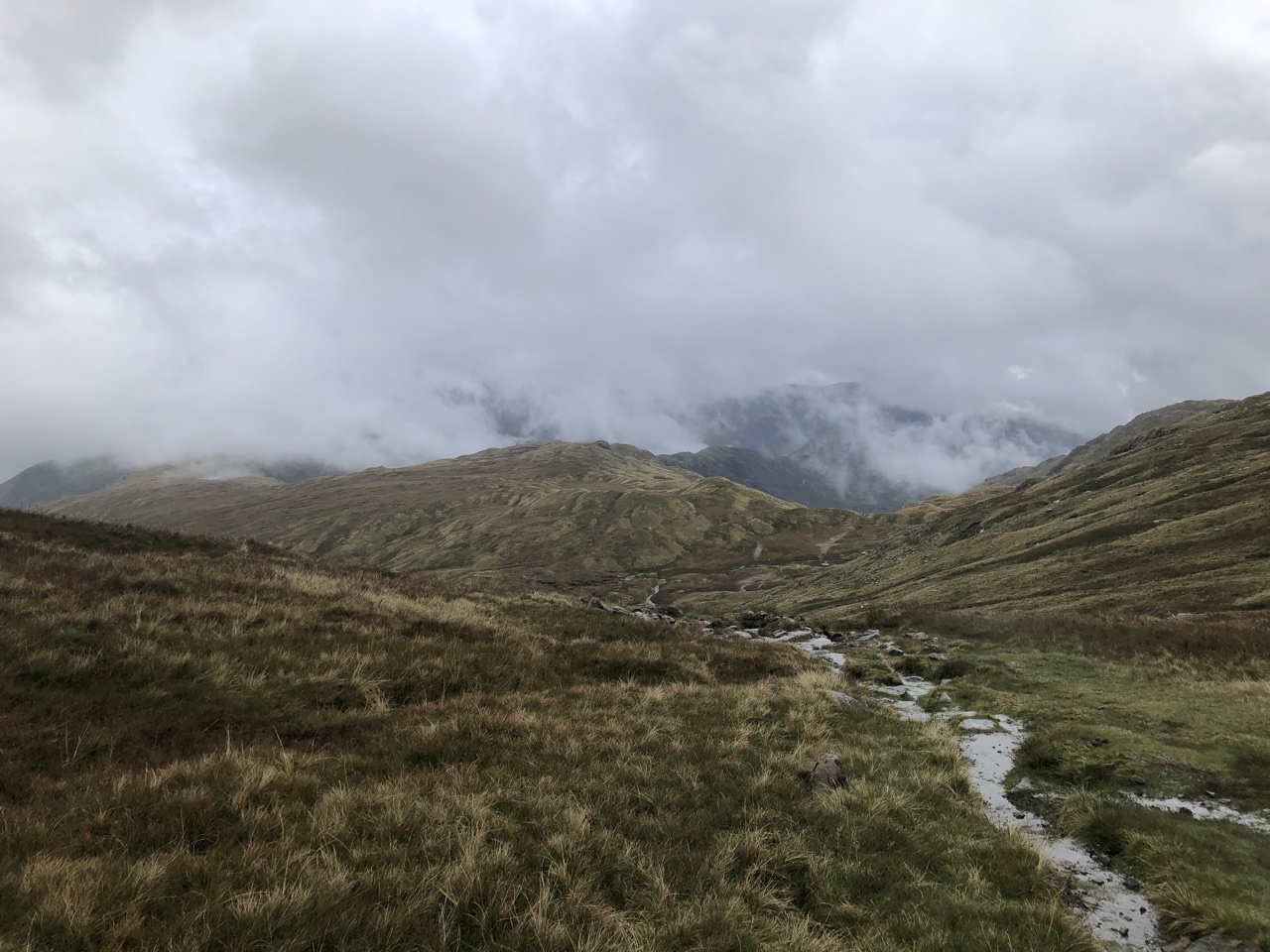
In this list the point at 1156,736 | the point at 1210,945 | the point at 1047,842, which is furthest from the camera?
the point at 1156,736

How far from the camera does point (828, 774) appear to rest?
436 inches

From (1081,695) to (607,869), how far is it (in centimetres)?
2020

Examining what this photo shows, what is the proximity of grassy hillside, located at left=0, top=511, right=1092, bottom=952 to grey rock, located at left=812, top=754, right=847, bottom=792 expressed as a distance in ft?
0.82

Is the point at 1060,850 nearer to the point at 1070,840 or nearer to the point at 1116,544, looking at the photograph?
the point at 1070,840

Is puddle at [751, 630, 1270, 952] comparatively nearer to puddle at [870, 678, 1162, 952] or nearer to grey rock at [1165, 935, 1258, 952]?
puddle at [870, 678, 1162, 952]

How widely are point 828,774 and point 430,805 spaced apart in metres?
7.34

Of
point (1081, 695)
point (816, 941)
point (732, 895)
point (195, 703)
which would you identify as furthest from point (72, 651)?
→ point (1081, 695)

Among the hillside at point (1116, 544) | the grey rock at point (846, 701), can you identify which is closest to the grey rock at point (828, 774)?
the grey rock at point (846, 701)

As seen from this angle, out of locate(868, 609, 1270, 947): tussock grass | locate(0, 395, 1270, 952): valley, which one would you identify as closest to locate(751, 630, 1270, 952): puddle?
locate(0, 395, 1270, 952): valley

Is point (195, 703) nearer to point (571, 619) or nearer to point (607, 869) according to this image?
point (607, 869)

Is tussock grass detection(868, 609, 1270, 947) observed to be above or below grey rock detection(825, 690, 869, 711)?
above

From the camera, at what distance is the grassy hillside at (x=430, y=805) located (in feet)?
18.5

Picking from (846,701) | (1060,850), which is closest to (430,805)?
(1060,850)

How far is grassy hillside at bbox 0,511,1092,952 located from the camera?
18.5 feet
